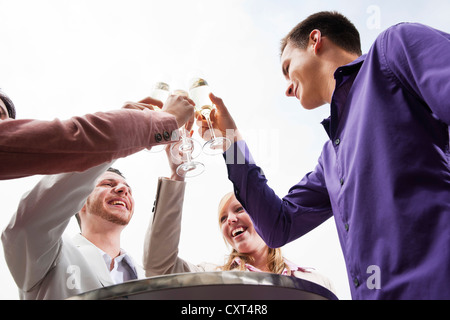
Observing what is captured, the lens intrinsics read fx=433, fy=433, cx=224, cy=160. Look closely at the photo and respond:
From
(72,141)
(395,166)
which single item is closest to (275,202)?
(395,166)

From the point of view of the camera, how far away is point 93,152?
1.13 m

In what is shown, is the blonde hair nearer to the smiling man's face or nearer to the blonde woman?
the blonde woman

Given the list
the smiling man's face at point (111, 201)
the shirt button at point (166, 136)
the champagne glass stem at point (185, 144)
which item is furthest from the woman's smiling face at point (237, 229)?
the shirt button at point (166, 136)

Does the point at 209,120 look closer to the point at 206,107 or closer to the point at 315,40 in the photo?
the point at 206,107

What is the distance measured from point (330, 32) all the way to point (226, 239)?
63.1 inches

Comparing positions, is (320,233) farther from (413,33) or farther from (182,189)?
(413,33)

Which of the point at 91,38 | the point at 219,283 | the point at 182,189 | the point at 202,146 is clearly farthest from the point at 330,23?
the point at 91,38

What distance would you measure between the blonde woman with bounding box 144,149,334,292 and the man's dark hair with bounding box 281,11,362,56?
2.97 feet

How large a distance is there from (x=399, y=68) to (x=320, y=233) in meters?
3.15

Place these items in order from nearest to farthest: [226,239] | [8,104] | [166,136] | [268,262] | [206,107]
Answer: [166,136] → [206,107] → [8,104] → [268,262] → [226,239]

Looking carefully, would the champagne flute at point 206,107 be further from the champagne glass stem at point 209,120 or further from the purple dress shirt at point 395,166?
the purple dress shirt at point 395,166

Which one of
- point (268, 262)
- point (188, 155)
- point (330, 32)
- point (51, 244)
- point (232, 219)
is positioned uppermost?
point (330, 32)

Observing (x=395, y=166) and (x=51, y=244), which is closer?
(x=395, y=166)

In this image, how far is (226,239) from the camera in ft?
9.72
